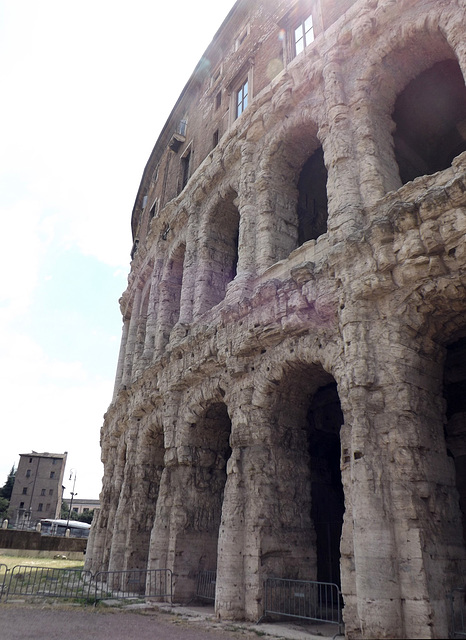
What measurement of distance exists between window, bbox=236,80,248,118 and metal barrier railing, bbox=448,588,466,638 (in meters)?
11.2

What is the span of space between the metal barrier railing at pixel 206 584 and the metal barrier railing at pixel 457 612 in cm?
466

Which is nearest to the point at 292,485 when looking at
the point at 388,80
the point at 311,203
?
the point at 388,80

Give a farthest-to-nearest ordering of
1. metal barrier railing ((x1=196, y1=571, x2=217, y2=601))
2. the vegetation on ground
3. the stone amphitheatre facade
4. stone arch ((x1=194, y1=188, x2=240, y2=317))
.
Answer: the vegetation on ground, stone arch ((x1=194, y1=188, x2=240, y2=317)), metal barrier railing ((x1=196, y1=571, x2=217, y2=601)), the stone amphitheatre facade

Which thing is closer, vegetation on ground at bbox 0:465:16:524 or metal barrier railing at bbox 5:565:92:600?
metal barrier railing at bbox 5:565:92:600

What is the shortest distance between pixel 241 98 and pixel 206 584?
11.4 metres

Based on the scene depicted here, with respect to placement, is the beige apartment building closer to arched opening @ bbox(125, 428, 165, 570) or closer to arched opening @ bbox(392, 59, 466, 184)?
arched opening @ bbox(125, 428, 165, 570)

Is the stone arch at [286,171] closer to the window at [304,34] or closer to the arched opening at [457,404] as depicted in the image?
the window at [304,34]

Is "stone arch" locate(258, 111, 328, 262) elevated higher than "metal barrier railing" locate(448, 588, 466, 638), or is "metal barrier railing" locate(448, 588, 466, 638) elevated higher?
"stone arch" locate(258, 111, 328, 262)

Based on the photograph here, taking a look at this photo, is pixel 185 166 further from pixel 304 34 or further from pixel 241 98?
pixel 304 34

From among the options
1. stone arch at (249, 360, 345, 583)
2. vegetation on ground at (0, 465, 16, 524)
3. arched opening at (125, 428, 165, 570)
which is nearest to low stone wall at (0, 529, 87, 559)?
arched opening at (125, 428, 165, 570)

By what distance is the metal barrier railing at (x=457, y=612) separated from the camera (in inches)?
181

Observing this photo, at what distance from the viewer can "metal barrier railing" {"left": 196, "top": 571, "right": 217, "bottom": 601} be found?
27.2ft

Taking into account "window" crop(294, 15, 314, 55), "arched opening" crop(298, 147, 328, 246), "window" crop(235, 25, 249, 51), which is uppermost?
"window" crop(235, 25, 249, 51)

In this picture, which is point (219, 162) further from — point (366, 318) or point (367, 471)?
point (367, 471)
